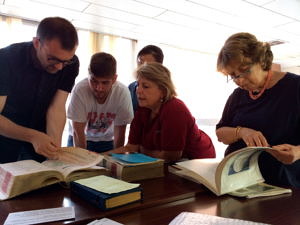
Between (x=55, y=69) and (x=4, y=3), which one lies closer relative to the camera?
(x=55, y=69)

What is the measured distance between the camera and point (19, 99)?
4.25 feet

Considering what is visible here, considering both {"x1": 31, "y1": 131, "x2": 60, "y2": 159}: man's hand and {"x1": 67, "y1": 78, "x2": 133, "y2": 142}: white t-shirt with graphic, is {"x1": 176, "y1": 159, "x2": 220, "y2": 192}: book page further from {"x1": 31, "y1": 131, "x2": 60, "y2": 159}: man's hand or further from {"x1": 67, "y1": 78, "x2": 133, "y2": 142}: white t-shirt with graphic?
{"x1": 67, "y1": 78, "x2": 133, "y2": 142}: white t-shirt with graphic

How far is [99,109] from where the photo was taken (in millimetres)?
1702

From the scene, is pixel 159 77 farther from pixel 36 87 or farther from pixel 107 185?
pixel 107 185

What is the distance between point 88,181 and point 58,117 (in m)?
0.69

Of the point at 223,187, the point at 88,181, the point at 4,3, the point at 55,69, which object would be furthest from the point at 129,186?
the point at 4,3

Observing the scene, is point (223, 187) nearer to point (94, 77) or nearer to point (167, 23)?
point (94, 77)

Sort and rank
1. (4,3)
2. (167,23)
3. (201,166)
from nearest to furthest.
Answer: (201,166), (4,3), (167,23)

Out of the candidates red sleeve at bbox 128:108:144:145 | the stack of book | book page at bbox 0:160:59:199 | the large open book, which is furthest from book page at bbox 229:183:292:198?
red sleeve at bbox 128:108:144:145

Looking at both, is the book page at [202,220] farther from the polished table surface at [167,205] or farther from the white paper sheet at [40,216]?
the white paper sheet at [40,216]

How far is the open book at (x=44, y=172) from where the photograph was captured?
77 cm

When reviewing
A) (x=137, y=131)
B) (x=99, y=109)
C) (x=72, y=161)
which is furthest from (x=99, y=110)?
(x=72, y=161)

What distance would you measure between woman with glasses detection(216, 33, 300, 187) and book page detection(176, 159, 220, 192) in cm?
16

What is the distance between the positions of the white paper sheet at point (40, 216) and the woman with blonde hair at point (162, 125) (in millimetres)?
668
